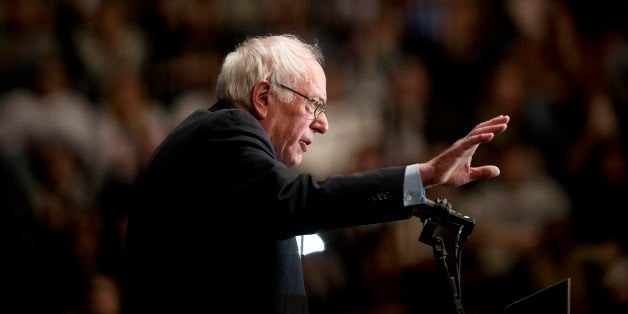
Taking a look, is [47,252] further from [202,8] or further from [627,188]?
[627,188]

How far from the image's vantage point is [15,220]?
3.07 meters

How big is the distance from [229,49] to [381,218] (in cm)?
205

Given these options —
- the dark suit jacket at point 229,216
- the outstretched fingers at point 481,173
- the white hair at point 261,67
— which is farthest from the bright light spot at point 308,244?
the outstretched fingers at point 481,173

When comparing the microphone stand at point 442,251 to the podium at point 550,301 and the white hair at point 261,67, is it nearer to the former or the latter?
the podium at point 550,301

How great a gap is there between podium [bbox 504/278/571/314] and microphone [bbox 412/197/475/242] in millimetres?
160

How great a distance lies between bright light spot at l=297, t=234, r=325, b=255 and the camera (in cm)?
181

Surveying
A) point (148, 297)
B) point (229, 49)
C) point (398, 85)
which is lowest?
point (148, 297)

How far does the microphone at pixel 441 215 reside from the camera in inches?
58.6

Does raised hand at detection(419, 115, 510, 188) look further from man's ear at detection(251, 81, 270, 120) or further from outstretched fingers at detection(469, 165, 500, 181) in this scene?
man's ear at detection(251, 81, 270, 120)

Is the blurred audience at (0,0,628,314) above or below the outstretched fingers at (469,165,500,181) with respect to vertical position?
above

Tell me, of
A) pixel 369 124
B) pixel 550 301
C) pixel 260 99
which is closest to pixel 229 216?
pixel 260 99

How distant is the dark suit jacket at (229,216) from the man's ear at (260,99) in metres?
0.19

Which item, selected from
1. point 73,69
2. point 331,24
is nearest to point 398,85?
point 331,24

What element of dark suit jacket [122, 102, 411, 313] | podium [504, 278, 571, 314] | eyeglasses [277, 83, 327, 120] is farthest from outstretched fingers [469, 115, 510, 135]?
eyeglasses [277, 83, 327, 120]
